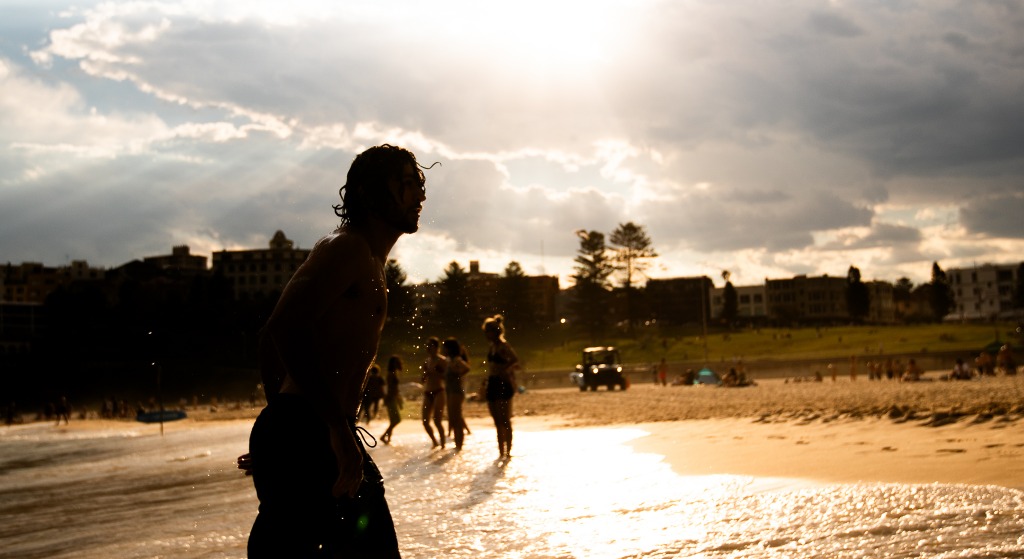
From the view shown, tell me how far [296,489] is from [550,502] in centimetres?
496

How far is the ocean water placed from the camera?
16.8 feet

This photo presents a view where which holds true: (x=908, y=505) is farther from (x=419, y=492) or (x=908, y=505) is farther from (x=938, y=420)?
(x=938, y=420)

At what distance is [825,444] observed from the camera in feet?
32.6

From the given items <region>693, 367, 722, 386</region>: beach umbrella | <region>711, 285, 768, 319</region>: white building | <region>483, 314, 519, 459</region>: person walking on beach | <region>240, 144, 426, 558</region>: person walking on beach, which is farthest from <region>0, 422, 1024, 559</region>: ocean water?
<region>711, 285, 768, 319</region>: white building

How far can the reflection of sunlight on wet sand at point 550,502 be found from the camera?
5586 millimetres

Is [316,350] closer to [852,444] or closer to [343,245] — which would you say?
[343,245]

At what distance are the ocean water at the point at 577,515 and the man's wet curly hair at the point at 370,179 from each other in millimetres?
3039

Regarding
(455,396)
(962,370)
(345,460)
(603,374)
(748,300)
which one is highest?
(748,300)

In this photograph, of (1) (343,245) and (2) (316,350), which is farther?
(1) (343,245)

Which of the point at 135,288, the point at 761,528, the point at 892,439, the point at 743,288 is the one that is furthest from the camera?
the point at 743,288

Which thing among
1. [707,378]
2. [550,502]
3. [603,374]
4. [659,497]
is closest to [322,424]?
[550,502]

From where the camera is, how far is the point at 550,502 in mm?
7211

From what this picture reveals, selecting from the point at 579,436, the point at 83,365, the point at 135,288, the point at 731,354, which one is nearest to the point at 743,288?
the point at 731,354

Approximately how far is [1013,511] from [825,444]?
4606mm
